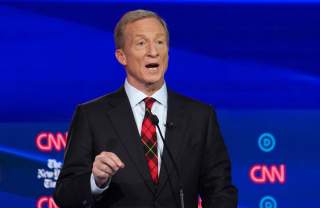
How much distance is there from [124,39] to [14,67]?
3.51 feet

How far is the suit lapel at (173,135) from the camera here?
2338 millimetres

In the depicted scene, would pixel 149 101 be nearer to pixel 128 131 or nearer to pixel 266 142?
pixel 128 131

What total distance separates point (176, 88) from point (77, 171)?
48.3 inches

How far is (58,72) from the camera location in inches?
137

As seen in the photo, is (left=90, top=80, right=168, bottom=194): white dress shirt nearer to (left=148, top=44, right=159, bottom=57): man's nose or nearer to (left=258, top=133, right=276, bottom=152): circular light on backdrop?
(left=148, top=44, right=159, bottom=57): man's nose

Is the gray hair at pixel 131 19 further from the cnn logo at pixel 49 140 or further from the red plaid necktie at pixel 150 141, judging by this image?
the cnn logo at pixel 49 140

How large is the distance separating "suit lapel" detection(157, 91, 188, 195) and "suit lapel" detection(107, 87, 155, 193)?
5 cm

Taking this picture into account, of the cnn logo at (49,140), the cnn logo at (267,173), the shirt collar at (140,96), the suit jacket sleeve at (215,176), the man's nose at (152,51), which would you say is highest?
the cnn logo at (49,140)

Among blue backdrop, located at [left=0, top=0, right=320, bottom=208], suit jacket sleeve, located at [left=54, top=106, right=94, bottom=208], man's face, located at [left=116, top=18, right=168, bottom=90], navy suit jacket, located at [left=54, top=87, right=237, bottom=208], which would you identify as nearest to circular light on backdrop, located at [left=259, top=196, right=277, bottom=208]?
blue backdrop, located at [left=0, top=0, right=320, bottom=208]

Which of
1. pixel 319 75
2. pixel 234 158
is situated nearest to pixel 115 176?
pixel 234 158

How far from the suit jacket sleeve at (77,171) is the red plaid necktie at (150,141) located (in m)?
0.18

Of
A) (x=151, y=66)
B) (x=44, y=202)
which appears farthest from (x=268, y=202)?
(x=151, y=66)

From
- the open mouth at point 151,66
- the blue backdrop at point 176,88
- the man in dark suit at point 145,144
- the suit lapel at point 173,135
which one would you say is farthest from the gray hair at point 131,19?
the blue backdrop at point 176,88

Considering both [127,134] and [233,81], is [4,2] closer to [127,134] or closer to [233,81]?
[233,81]
